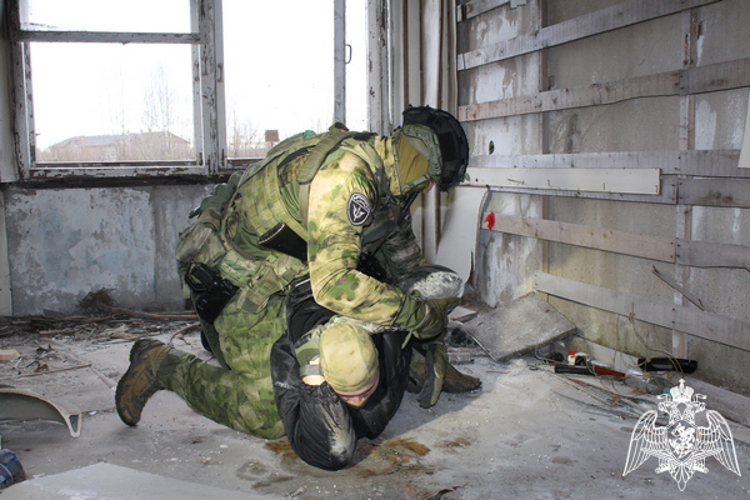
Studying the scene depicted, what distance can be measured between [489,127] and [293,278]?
228 cm

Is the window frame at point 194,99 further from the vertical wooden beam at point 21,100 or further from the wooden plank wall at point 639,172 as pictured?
the wooden plank wall at point 639,172

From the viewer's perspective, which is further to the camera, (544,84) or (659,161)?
(544,84)

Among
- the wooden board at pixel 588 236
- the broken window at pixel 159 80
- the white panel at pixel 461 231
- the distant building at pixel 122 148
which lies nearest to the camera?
the wooden board at pixel 588 236

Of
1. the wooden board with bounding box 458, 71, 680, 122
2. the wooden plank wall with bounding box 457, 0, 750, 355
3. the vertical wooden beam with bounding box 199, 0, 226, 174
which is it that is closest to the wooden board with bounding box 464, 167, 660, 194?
the wooden plank wall with bounding box 457, 0, 750, 355

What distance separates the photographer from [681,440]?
2615mm

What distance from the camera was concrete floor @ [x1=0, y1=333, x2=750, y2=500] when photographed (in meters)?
2.21

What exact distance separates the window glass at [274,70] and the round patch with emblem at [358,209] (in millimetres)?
3100

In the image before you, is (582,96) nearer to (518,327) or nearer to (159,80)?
(518,327)

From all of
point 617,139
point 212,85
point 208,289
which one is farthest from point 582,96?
point 212,85

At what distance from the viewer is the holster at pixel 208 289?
275cm

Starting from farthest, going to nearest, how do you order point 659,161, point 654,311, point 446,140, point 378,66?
point 378,66, point 654,311, point 659,161, point 446,140

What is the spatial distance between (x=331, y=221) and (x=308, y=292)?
0.50 meters

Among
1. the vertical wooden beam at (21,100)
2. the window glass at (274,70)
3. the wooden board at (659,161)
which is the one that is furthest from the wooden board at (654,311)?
the vertical wooden beam at (21,100)

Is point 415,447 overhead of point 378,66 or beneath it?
beneath
